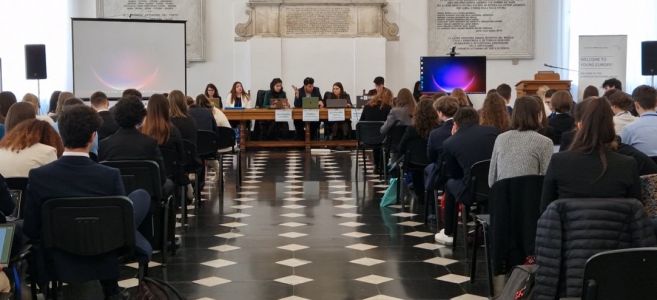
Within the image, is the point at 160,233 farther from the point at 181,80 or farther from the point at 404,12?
the point at 404,12

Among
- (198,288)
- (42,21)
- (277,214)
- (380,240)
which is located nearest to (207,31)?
(42,21)

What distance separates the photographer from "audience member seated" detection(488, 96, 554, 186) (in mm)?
5137

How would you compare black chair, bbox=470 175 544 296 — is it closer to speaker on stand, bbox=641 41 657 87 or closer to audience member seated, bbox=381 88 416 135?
audience member seated, bbox=381 88 416 135

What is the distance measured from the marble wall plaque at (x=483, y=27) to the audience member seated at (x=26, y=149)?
13.1m

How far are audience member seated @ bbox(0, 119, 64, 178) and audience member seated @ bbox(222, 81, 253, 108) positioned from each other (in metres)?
10.1

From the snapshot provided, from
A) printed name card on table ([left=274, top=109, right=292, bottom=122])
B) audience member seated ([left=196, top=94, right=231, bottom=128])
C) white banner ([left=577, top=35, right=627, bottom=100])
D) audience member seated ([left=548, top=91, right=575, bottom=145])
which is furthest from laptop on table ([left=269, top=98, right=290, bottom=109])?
audience member seated ([left=548, top=91, right=575, bottom=145])

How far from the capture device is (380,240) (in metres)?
6.99

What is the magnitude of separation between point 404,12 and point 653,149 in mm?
11788

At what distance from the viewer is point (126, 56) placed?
11.8 meters

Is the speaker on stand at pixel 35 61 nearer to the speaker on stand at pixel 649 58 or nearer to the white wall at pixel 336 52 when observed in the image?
the white wall at pixel 336 52

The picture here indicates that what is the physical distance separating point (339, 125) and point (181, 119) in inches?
287

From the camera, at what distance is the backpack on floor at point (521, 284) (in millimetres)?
3678

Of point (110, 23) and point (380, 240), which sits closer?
point (380, 240)

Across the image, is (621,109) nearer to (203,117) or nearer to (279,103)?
(203,117)
